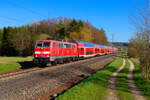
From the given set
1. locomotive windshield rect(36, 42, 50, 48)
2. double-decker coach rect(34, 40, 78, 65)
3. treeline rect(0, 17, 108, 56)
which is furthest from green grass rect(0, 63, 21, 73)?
treeline rect(0, 17, 108, 56)

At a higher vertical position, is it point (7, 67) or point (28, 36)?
point (28, 36)

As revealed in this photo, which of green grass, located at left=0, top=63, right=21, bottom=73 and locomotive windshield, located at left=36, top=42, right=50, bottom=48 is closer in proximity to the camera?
green grass, located at left=0, top=63, right=21, bottom=73

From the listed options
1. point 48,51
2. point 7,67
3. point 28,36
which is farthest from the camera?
point 28,36

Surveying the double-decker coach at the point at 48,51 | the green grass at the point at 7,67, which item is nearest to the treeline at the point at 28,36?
the double-decker coach at the point at 48,51

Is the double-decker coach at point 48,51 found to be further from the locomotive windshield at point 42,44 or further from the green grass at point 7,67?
the green grass at point 7,67

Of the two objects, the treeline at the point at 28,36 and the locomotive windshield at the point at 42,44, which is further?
the treeline at the point at 28,36

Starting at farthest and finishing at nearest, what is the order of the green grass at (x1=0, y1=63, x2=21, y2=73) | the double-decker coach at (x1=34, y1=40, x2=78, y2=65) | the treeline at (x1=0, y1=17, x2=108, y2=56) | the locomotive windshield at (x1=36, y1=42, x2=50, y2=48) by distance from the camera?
1. the treeline at (x1=0, y1=17, x2=108, y2=56)
2. the locomotive windshield at (x1=36, y1=42, x2=50, y2=48)
3. the double-decker coach at (x1=34, y1=40, x2=78, y2=65)
4. the green grass at (x1=0, y1=63, x2=21, y2=73)

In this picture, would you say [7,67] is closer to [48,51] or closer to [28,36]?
[48,51]

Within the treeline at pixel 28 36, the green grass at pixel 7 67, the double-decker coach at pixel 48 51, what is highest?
the treeline at pixel 28 36

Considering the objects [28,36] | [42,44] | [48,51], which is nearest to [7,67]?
[42,44]

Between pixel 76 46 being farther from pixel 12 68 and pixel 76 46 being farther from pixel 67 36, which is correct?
pixel 67 36

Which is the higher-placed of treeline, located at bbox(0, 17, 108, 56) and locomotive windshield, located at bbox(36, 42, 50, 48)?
treeline, located at bbox(0, 17, 108, 56)

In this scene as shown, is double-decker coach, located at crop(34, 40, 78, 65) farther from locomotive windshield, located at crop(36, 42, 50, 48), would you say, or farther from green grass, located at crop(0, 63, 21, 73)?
green grass, located at crop(0, 63, 21, 73)

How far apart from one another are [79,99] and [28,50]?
52667 mm
